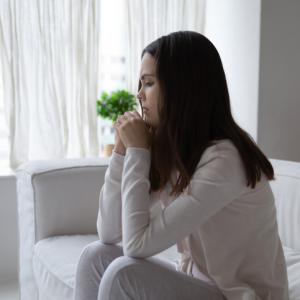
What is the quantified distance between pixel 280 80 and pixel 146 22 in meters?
0.82

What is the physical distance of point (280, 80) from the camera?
2.60 meters

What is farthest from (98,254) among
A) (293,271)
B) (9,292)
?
(9,292)

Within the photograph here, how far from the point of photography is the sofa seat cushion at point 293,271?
1322 mm

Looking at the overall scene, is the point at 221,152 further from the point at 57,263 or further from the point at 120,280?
the point at 57,263

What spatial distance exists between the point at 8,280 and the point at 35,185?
81 centimetres

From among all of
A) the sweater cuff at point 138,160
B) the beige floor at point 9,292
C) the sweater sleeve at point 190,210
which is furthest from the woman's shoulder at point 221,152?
the beige floor at point 9,292

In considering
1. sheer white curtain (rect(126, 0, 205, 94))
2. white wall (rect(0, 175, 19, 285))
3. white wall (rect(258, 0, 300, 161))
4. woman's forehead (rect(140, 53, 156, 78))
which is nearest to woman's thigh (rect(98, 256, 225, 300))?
woman's forehead (rect(140, 53, 156, 78))

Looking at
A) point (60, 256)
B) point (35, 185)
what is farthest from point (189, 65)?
point (35, 185)

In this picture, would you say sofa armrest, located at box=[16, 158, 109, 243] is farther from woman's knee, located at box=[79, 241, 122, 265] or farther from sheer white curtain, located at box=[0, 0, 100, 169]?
woman's knee, located at box=[79, 241, 122, 265]

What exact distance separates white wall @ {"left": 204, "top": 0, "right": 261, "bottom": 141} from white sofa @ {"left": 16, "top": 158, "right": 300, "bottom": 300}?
80cm

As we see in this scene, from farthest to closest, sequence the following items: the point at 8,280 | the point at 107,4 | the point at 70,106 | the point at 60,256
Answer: the point at 107,4
the point at 70,106
the point at 8,280
the point at 60,256

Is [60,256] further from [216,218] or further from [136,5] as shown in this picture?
[136,5]

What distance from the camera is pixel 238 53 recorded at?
2.70 meters

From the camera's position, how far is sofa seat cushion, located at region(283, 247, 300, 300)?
132cm
